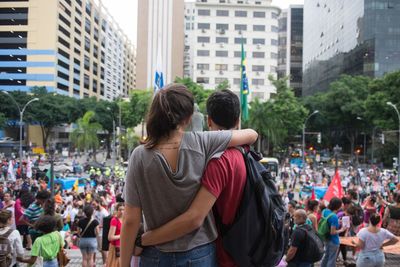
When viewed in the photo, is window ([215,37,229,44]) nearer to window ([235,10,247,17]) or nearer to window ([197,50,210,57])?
window ([197,50,210,57])

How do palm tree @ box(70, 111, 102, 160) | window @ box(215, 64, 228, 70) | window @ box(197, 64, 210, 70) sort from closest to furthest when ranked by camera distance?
1. palm tree @ box(70, 111, 102, 160)
2. window @ box(197, 64, 210, 70)
3. window @ box(215, 64, 228, 70)

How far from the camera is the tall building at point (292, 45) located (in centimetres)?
11744

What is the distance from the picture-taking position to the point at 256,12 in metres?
80.2

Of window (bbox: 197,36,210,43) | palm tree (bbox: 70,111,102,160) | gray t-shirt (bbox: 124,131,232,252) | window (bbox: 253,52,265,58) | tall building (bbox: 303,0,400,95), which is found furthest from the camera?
window (bbox: 253,52,265,58)

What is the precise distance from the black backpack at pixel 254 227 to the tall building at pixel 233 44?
252 ft

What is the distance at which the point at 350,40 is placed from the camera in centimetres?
8412

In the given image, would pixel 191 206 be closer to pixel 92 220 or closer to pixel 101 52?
pixel 92 220

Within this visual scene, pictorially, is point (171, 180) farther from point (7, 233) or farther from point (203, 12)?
point (203, 12)

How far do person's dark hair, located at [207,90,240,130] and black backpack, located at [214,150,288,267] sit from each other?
34cm

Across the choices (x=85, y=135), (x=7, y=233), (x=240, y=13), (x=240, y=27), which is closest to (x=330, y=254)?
(x=7, y=233)

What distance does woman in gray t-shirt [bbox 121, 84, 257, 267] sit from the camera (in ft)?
7.38

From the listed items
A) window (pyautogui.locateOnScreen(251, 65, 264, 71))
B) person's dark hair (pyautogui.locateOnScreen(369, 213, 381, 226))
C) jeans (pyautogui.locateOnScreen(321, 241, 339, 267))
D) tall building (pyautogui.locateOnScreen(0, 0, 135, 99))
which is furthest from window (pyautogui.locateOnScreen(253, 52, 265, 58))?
person's dark hair (pyautogui.locateOnScreen(369, 213, 381, 226))

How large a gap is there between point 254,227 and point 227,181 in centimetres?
31

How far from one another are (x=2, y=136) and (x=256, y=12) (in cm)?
5389
